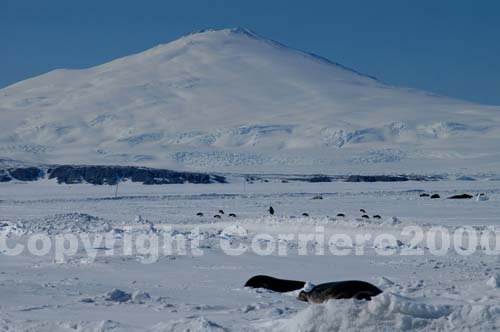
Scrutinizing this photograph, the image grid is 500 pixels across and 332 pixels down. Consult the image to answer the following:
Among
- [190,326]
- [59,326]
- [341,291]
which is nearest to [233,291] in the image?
[341,291]

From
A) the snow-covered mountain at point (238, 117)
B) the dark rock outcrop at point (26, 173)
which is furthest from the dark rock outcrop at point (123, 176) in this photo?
the snow-covered mountain at point (238, 117)

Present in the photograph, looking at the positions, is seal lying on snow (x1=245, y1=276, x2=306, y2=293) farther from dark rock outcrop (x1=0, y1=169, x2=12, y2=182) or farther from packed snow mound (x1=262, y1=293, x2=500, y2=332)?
dark rock outcrop (x1=0, y1=169, x2=12, y2=182)

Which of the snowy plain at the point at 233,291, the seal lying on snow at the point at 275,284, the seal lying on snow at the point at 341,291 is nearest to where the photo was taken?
the snowy plain at the point at 233,291

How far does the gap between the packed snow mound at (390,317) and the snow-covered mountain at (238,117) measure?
9056cm

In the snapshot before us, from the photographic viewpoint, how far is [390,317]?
6.88 metres

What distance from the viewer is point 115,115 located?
146875 millimetres

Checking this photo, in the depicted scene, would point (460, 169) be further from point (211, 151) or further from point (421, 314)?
point (421, 314)

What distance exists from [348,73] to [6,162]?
95.8 meters

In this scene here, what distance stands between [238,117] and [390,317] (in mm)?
135458

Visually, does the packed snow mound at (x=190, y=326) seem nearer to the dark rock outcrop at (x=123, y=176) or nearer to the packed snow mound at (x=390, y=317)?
the packed snow mound at (x=390, y=317)

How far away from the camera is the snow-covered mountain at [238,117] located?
11306 centimetres

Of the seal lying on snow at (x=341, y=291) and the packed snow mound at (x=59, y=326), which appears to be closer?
the packed snow mound at (x=59, y=326)

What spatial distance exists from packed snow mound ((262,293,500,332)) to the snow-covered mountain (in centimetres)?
9056

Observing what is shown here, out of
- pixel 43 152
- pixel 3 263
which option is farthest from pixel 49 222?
pixel 43 152
